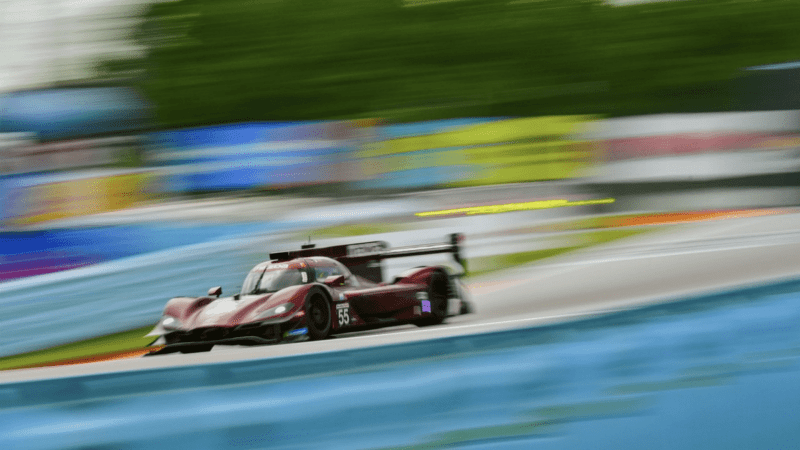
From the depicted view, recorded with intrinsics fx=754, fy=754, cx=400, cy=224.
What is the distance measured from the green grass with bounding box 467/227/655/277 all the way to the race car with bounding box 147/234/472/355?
1260 mm

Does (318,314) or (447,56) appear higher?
(447,56)

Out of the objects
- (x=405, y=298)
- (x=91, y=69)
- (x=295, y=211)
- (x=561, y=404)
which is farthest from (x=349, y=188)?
(x=561, y=404)

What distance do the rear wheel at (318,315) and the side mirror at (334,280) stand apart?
19cm

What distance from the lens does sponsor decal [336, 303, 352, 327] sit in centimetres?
415

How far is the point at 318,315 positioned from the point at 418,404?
777 millimetres

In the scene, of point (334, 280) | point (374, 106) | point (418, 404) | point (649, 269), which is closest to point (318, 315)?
point (334, 280)

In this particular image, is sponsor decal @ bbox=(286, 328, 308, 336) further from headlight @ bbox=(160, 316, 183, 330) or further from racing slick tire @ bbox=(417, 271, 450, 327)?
racing slick tire @ bbox=(417, 271, 450, 327)

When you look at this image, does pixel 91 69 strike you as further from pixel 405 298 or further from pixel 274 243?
pixel 405 298

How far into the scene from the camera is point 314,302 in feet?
13.1

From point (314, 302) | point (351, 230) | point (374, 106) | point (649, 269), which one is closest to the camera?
point (314, 302)

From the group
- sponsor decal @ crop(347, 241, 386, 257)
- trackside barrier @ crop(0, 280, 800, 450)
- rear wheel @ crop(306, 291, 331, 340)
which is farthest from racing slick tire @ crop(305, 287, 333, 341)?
sponsor decal @ crop(347, 241, 386, 257)

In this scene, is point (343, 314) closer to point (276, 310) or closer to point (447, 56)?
point (276, 310)

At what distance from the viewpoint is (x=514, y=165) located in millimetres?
6637

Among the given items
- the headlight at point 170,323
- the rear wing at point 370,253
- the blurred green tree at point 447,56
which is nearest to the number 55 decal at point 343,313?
the rear wing at point 370,253
